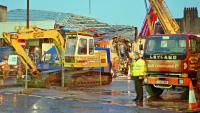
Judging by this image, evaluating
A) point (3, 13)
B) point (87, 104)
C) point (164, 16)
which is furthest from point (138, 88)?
point (3, 13)

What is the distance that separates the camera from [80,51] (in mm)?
27078

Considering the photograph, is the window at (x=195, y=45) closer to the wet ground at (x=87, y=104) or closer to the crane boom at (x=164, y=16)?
the wet ground at (x=87, y=104)

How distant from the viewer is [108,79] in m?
A: 29.5

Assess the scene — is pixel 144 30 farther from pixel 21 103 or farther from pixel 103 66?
pixel 21 103

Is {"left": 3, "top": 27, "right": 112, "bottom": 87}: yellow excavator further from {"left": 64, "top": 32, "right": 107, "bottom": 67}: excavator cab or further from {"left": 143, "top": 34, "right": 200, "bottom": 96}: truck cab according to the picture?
{"left": 143, "top": 34, "right": 200, "bottom": 96}: truck cab

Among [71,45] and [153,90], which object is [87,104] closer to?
[153,90]

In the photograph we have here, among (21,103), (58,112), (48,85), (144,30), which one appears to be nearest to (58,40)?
(48,85)

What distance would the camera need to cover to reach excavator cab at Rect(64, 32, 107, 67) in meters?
26.6

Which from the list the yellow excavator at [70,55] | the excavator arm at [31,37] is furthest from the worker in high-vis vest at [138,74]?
the excavator arm at [31,37]

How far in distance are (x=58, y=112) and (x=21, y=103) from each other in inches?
117

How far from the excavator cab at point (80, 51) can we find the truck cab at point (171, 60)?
7996 millimetres

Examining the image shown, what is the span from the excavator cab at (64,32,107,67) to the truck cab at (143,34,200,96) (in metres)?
8.00

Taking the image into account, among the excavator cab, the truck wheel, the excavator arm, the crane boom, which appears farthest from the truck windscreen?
the crane boom

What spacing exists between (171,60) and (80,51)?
961 cm
